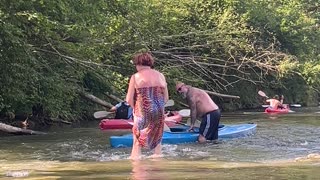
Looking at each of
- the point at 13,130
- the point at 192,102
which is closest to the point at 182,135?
the point at 192,102

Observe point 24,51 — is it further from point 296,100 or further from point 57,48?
point 296,100

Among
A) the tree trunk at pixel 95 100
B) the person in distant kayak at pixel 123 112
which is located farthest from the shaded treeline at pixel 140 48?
the person in distant kayak at pixel 123 112

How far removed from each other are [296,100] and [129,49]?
1744 cm

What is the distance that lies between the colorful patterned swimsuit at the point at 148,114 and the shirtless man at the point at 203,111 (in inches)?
152

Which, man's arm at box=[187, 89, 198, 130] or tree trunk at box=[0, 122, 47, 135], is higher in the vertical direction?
→ man's arm at box=[187, 89, 198, 130]

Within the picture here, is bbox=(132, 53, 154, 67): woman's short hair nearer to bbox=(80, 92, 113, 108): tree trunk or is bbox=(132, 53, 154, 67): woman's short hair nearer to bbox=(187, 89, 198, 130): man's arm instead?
bbox=(187, 89, 198, 130): man's arm

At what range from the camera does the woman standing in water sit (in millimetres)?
7887

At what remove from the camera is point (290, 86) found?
34.2 meters

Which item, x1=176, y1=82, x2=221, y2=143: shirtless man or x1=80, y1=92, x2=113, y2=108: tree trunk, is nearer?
x1=176, y1=82, x2=221, y2=143: shirtless man

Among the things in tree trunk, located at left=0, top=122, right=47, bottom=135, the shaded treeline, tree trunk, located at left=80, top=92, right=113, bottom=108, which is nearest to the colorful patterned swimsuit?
the shaded treeline

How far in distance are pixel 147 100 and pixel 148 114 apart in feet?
0.61

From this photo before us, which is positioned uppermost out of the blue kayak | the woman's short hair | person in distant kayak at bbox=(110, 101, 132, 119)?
the woman's short hair

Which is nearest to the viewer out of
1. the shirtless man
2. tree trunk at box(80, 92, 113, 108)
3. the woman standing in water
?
the woman standing in water

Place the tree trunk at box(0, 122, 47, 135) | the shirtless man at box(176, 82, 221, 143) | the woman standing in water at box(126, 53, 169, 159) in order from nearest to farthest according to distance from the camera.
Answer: the woman standing in water at box(126, 53, 169, 159) → the shirtless man at box(176, 82, 221, 143) → the tree trunk at box(0, 122, 47, 135)
